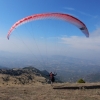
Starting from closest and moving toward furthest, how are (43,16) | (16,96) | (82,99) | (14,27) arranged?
(82,99)
(16,96)
(43,16)
(14,27)

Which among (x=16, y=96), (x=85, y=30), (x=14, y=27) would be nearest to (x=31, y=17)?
(x=14, y=27)

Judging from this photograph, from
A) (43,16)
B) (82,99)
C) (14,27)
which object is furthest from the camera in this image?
(14,27)

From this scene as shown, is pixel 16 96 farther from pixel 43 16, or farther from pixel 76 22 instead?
pixel 76 22

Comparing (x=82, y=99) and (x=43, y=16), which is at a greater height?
(x=43, y=16)

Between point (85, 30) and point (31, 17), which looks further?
point (85, 30)

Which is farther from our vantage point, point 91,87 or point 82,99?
point 91,87

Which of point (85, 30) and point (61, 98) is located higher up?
point (85, 30)

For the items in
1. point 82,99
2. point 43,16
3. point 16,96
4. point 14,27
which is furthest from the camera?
point 14,27

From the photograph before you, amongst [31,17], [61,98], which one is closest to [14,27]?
[31,17]

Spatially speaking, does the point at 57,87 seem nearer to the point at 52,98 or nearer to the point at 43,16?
the point at 52,98
